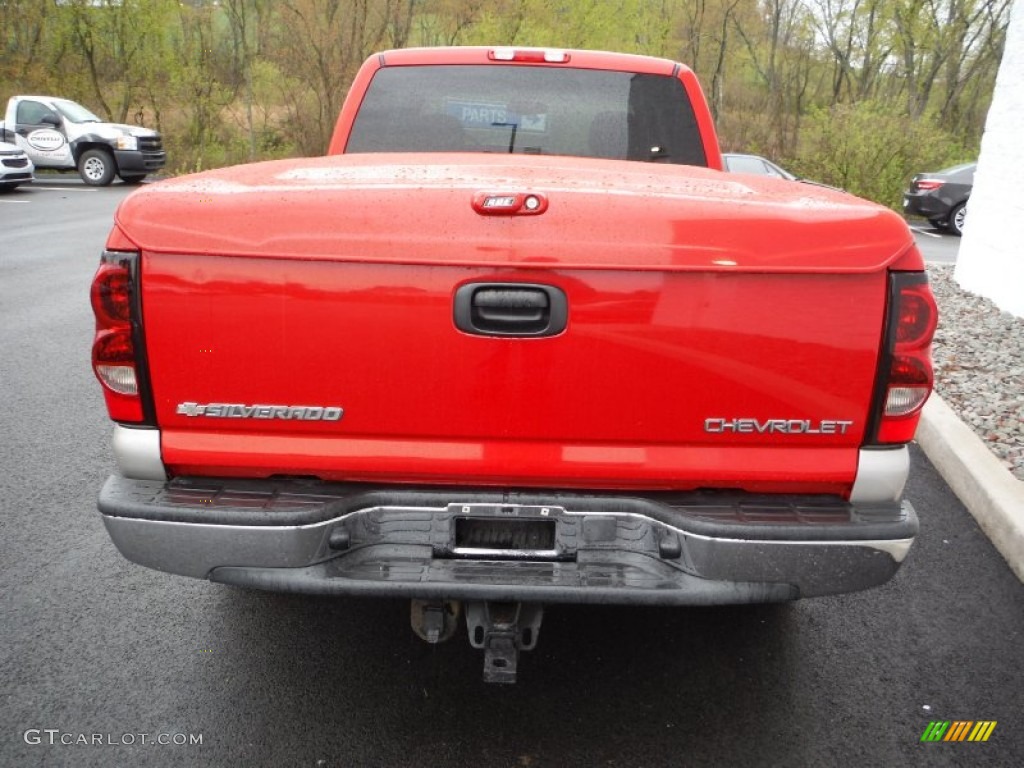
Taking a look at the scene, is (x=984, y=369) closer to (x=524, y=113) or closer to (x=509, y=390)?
(x=524, y=113)

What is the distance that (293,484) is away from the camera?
2.36m

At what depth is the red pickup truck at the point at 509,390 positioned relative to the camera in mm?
2191

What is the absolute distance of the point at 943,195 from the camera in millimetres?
17422

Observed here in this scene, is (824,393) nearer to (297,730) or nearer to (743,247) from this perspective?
(743,247)

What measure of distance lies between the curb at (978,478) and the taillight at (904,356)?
6.05 ft

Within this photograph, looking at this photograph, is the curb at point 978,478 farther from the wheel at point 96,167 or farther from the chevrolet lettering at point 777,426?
the wheel at point 96,167

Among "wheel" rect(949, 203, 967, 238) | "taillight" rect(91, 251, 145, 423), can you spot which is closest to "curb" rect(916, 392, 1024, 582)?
"taillight" rect(91, 251, 145, 423)

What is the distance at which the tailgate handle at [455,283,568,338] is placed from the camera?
86.5 inches

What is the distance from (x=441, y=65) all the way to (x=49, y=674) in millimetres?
2872

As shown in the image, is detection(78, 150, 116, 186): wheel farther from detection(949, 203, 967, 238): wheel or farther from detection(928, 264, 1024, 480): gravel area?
detection(928, 264, 1024, 480): gravel area

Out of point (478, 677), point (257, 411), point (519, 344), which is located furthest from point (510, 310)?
point (478, 677)

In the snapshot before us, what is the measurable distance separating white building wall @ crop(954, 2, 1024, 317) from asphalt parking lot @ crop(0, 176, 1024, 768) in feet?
18.8

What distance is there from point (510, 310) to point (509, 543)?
0.61 metres

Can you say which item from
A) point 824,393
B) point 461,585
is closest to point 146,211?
point 461,585
